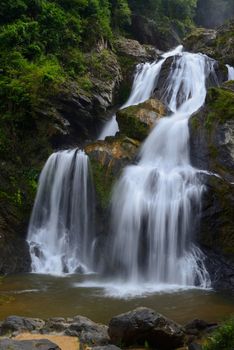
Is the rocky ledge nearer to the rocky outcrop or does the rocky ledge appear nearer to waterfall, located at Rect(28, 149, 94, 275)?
waterfall, located at Rect(28, 149, 94, 275)

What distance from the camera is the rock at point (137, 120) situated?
1841cm

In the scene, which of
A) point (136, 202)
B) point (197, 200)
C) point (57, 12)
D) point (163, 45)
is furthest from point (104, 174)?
point (163, 45)

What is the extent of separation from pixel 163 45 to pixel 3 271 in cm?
2431

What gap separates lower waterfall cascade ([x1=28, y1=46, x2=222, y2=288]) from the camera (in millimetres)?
14836

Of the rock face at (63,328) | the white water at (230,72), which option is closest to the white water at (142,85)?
the white water at (230,72)

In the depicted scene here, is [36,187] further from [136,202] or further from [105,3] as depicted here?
[105,3]

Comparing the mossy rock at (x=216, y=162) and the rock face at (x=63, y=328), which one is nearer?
the rock face at (x=63, y=328)

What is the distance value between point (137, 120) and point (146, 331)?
444 inches

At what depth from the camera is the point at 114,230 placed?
16.1 metres

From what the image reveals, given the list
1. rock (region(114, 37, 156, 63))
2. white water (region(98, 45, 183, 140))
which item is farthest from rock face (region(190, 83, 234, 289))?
rock (region(114, 37, 156, 63))

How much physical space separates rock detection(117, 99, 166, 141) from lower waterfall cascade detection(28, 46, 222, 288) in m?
0.31

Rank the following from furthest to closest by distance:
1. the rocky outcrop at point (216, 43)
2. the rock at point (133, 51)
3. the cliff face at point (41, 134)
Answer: the rock at point (133, 51) < the rocky outcrop at point (216, 43) < the cliff face at point (41, 134)

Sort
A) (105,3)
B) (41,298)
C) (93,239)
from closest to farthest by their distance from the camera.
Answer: (41,298)
(93,239)
(105,3)

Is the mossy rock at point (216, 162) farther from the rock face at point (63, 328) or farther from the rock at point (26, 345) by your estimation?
the rock at point (26, 345)
